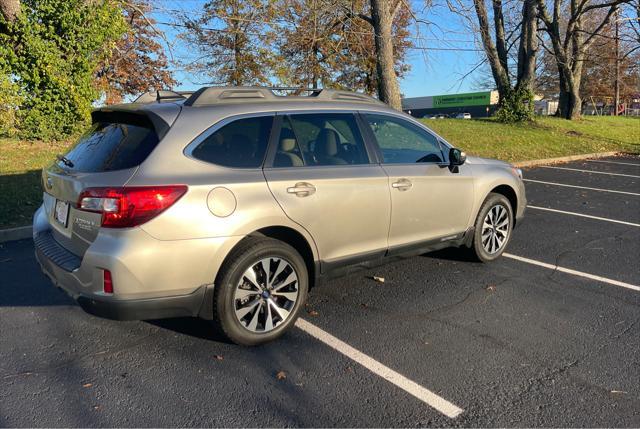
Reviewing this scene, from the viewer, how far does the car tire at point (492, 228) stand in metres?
5.17

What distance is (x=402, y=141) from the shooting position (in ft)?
15.5

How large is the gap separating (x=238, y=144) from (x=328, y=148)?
815 millimetres

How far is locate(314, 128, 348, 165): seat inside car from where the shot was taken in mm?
3975

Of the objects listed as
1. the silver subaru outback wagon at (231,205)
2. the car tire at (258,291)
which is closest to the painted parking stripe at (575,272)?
the silver subaru outback wagon at (231,205)

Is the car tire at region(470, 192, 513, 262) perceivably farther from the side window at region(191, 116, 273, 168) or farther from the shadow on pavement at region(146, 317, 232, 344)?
the shadow on pavement at region(146, 317, 232, 344)

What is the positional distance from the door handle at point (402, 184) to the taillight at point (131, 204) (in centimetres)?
194

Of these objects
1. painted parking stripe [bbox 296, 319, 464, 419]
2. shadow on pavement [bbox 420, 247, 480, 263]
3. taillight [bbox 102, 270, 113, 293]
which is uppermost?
taillight [bbox 102, 270, 113, 293]

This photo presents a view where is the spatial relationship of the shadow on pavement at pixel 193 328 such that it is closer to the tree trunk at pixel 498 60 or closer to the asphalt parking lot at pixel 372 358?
the asphalt parking lot at pixel 372 358

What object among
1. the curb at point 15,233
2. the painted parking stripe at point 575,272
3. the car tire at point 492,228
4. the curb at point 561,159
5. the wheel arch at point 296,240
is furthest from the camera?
the curb at point 561,159

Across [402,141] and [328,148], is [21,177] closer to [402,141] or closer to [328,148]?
[328,148]

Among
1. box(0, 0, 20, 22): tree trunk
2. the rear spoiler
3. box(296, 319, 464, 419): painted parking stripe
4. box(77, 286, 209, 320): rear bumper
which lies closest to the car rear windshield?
the rear spoiler

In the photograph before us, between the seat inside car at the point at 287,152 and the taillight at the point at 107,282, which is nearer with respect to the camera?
the taillight at the point at 107,282

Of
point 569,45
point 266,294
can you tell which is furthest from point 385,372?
point 569,45

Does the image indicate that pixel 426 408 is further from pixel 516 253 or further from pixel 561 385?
pixel 516 253
